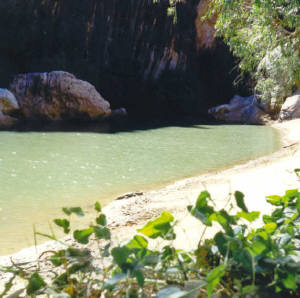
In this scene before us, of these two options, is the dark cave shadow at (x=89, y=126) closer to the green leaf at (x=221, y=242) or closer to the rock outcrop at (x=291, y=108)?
the rock outcrop at (x=291, y=108)

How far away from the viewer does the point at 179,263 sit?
86 cm

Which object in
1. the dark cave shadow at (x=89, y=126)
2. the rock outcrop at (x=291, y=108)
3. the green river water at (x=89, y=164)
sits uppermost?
the rock outcrop at (x=291, y=108)

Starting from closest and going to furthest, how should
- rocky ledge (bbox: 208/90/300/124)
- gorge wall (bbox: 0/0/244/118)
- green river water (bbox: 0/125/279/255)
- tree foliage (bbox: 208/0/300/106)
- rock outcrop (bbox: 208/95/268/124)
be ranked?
green river water (bbox: 0/125/279/255) → tree foliage (bbox: 208/0/300/106) → gorge wall (bbox: 0/0/244/118) → rocky ledge (bbox: 208/90/300/124) → rock outcrop (bbox: 208/95/268/124)

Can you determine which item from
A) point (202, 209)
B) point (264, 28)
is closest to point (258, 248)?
point (202, 209)

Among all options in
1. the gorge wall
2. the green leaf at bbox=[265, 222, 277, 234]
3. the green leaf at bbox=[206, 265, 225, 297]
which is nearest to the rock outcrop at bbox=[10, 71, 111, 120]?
the gorge wall

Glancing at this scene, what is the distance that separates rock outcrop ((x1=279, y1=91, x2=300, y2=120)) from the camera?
20297mm

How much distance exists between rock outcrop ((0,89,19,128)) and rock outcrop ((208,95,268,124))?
12.3 meters

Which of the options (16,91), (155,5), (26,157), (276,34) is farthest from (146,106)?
(276,34)

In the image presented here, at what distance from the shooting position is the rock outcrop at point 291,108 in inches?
799

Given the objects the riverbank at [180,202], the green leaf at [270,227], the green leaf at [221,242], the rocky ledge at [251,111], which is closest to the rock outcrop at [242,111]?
the rocky ledge at [251,111]

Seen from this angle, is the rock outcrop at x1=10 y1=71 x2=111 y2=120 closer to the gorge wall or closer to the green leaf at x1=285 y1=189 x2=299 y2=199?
the gorge wall

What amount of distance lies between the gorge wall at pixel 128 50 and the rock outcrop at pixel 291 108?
20.6 ft

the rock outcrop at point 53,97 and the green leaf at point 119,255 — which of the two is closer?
the green leaf at point 119,255

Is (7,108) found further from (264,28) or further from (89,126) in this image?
(264,28)
